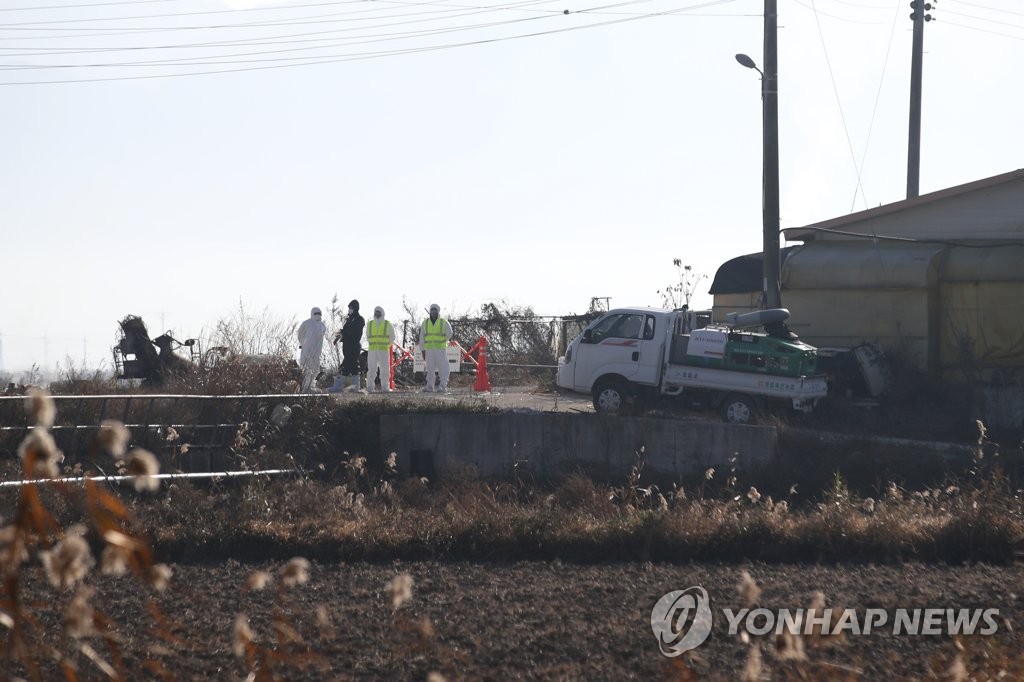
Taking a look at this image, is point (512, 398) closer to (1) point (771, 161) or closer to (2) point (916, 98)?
(1) point (771, 161)

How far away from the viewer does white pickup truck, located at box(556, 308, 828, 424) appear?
18.9m

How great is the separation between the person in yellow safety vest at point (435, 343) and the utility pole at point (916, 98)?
14772 millimetres

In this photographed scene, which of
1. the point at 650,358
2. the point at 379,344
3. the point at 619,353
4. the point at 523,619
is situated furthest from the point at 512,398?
the point at 523,619

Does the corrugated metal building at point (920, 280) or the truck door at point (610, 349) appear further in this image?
the corrugated metal building at point (920, 280)

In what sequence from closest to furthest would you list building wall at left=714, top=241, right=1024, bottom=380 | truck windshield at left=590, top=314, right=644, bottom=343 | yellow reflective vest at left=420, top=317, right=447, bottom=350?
truck windshield at left=590, top=314, right=644, bottom=343 → building wall at left=714, top=241, right=1024, bottom=380 → yellow reflective vest at left=420, top=317, right=447, bottom=350

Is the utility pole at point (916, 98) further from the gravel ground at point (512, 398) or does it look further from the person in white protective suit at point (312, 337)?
the person in white protective suit at point (312, 337)

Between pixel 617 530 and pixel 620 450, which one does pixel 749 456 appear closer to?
pixel 620 450

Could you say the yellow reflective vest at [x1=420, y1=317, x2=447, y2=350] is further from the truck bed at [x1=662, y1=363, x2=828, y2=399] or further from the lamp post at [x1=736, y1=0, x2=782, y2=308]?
the lamp post at [x1=736, y1=0, x2=782, y2=308]

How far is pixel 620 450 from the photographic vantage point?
18.1 m

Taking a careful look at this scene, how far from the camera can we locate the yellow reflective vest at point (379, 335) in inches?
885

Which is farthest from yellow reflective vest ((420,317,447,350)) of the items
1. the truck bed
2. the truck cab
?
the truck bed

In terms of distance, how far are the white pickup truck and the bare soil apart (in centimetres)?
906

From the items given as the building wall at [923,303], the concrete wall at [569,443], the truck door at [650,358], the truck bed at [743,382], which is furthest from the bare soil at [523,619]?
the building wall at [923,303]

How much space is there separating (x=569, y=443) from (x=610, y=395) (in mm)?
2121
